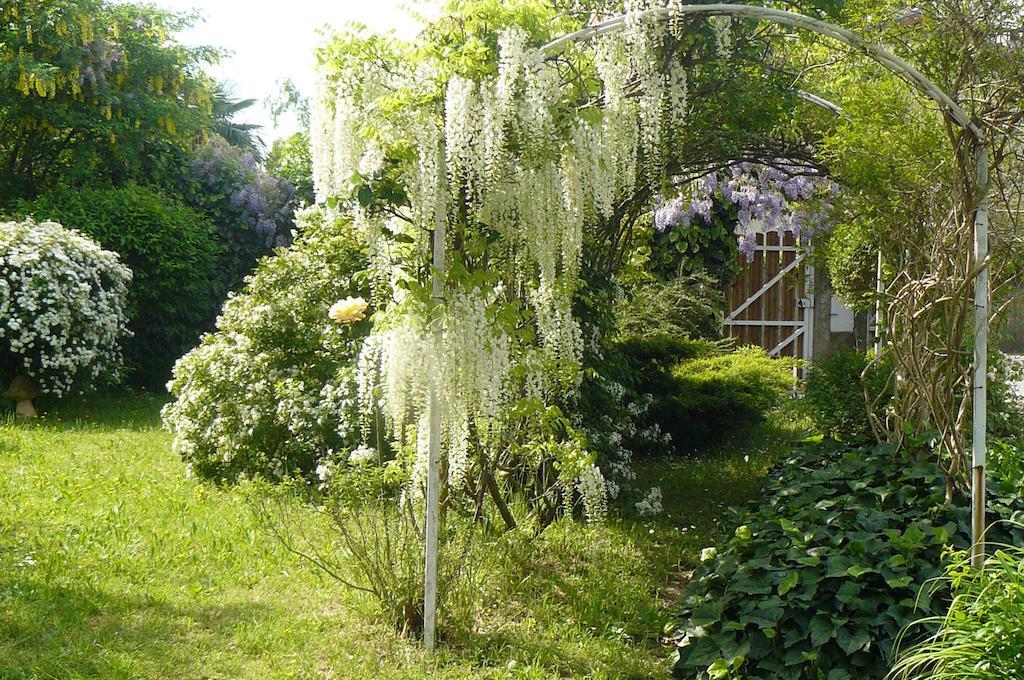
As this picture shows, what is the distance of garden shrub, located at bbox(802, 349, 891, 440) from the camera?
22.0 feet

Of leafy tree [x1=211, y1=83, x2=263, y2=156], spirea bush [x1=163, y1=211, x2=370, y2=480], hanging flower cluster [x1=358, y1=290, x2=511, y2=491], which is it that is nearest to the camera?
hanging flower cluster [x1=358, y1=290, x2=511, y2=491]

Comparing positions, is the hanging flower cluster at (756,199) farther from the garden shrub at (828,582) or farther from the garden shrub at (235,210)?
the garden shrub at (235,210)

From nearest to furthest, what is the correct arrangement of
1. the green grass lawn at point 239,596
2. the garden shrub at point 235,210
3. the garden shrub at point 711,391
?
the green grass lawn at point 239,596, the garden shrub at point 711,391, the garden shrub at point 235,210

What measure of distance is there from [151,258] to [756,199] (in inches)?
262

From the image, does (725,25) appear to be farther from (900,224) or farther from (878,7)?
(900,224)

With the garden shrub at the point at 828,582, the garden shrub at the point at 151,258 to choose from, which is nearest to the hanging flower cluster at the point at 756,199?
the garden shrub at the point at 828,582

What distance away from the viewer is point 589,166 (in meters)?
3.54

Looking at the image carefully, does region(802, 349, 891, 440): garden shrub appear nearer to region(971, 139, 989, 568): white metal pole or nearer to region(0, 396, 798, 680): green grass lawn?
region(0, 396, 798, 680): green grass lawn

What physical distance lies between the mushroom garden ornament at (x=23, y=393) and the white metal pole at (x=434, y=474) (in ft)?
20.4

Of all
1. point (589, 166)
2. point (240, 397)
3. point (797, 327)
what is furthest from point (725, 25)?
point (797, 327)

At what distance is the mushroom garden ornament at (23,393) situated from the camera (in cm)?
854

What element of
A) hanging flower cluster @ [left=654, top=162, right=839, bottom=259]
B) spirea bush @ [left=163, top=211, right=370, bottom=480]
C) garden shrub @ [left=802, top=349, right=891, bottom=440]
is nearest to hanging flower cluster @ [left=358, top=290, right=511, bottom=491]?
spirea bush @ [left=163, top=211, right=370, bottom=480]

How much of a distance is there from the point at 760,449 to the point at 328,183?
18.3 feet

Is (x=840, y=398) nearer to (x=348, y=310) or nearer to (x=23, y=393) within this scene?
(x=348, y=310)
